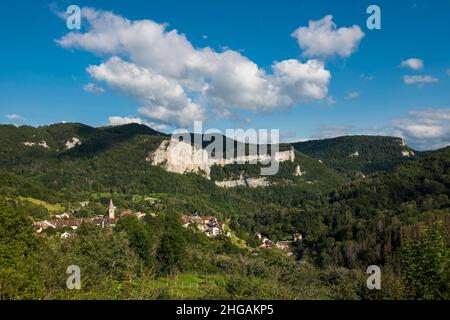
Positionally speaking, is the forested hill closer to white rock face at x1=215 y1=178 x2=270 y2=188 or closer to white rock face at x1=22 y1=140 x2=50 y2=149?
white rock face at x1=215 y1=178 x2=270 y2=188

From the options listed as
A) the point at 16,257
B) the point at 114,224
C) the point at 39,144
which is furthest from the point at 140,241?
the point at 39,144

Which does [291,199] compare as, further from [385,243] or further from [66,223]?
[66,223]

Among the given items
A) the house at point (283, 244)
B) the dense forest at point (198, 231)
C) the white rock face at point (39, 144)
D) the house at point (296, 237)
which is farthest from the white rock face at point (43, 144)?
the house at point (283, 244)

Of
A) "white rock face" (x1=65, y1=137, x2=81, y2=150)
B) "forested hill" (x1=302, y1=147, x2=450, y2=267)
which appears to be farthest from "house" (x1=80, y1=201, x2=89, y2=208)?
Result: "white rock face" (x1=65, y1=137, x2=81, y2=150)

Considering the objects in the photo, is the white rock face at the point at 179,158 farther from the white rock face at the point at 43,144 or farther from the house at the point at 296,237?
the house at the point at 296,237

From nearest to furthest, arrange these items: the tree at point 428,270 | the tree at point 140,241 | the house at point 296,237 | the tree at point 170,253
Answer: the tree at point 428,270
the tree at point 140,241
the tree at point 170,253
the house at point 296,237

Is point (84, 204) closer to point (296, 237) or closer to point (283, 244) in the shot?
point (283, 244)
